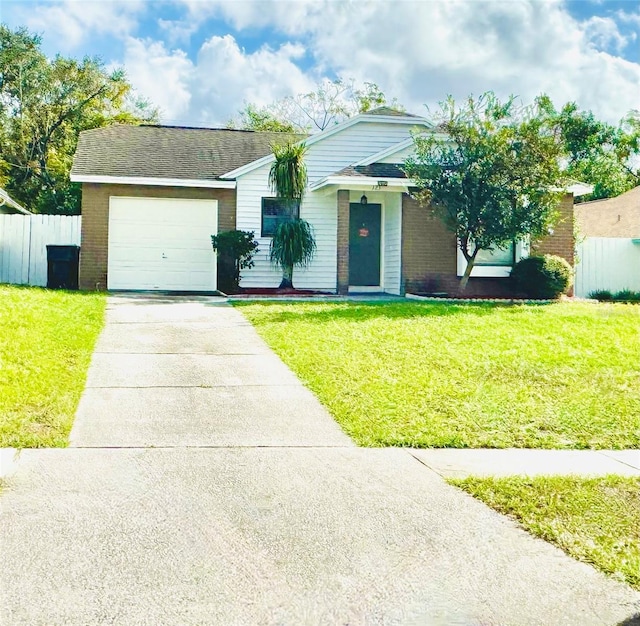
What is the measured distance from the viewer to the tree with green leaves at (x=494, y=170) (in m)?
15.5

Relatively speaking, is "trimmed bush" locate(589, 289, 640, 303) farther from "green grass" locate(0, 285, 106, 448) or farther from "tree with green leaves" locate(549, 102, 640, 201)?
"tree with green leaves" locate(549, 102, 640, 201)

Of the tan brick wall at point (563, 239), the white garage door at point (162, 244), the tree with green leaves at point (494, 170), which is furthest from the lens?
the tan brick wall at point (563, 239)

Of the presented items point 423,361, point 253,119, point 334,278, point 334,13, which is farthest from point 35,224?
point 253,119

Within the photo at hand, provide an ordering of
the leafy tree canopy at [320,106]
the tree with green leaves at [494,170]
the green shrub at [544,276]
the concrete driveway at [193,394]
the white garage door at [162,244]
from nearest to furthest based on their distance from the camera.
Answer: the concrete driveway at [193,394], the tree with green leaves at [494,170], the green shrub at [544,276], the white garage door at [162,244], the leafy tree canopy at [320,106]

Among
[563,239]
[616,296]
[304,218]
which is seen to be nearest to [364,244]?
[304,218]

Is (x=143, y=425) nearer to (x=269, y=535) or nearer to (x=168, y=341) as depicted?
(x=269, y=535)

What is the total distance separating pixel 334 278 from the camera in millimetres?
19578

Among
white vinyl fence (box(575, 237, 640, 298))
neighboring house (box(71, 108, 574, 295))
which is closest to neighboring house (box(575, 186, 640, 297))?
white vinyl fence (box(575, 237, 640, 298))

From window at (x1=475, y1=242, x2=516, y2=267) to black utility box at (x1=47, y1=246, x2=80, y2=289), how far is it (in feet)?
33.3

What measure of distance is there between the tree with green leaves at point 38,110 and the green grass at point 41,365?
2400cm

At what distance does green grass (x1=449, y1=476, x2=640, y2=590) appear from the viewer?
388cm

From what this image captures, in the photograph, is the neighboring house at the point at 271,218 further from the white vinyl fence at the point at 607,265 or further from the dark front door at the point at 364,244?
the white vinyl fence at the point at 607,265

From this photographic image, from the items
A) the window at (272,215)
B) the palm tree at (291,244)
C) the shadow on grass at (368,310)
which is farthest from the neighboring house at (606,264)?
the window at (272,215)

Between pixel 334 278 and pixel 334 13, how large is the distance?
833cm
